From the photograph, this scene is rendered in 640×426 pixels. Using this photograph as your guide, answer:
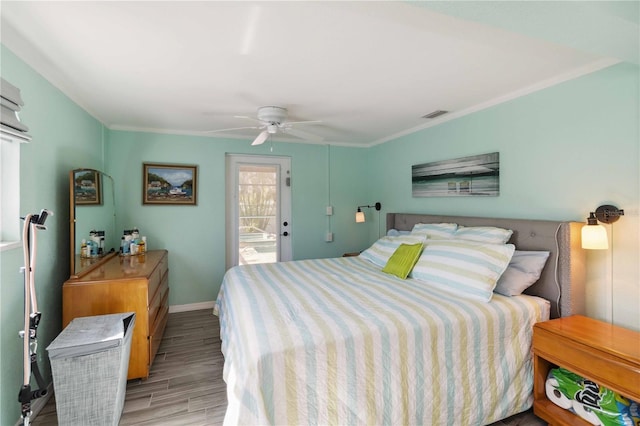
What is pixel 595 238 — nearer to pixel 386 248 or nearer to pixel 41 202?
pixel 386 248

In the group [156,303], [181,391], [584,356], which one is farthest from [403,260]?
[156,303]

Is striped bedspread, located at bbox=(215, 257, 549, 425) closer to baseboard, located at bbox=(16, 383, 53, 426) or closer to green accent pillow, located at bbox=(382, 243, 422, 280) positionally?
green accent pillow, located at bbox=(382, 243, 422, 280)

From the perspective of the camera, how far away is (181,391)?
226cm

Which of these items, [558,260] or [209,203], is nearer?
[558,260]

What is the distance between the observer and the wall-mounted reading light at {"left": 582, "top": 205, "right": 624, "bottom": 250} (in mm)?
1857

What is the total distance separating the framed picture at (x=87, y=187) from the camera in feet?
8.25

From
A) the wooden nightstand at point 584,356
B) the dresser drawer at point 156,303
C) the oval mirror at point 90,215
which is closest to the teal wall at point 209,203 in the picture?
the oval mirror at point 90,215

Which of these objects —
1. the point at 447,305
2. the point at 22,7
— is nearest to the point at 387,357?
the point at 447,305

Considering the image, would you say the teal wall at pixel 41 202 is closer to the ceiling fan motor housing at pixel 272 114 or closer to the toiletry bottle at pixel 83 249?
the toiletry bottle at pixel 83 249

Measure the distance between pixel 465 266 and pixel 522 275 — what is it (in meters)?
0.40

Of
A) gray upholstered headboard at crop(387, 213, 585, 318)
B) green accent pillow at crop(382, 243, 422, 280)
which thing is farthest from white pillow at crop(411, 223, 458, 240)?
gray upholstered headboard at crop(387, 213, 585, 318)

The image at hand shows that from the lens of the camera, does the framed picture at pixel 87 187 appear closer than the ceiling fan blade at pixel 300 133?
Yes

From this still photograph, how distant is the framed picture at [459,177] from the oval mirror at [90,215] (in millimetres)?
3425

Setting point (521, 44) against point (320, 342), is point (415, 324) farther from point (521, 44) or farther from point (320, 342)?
point (521, 44)
